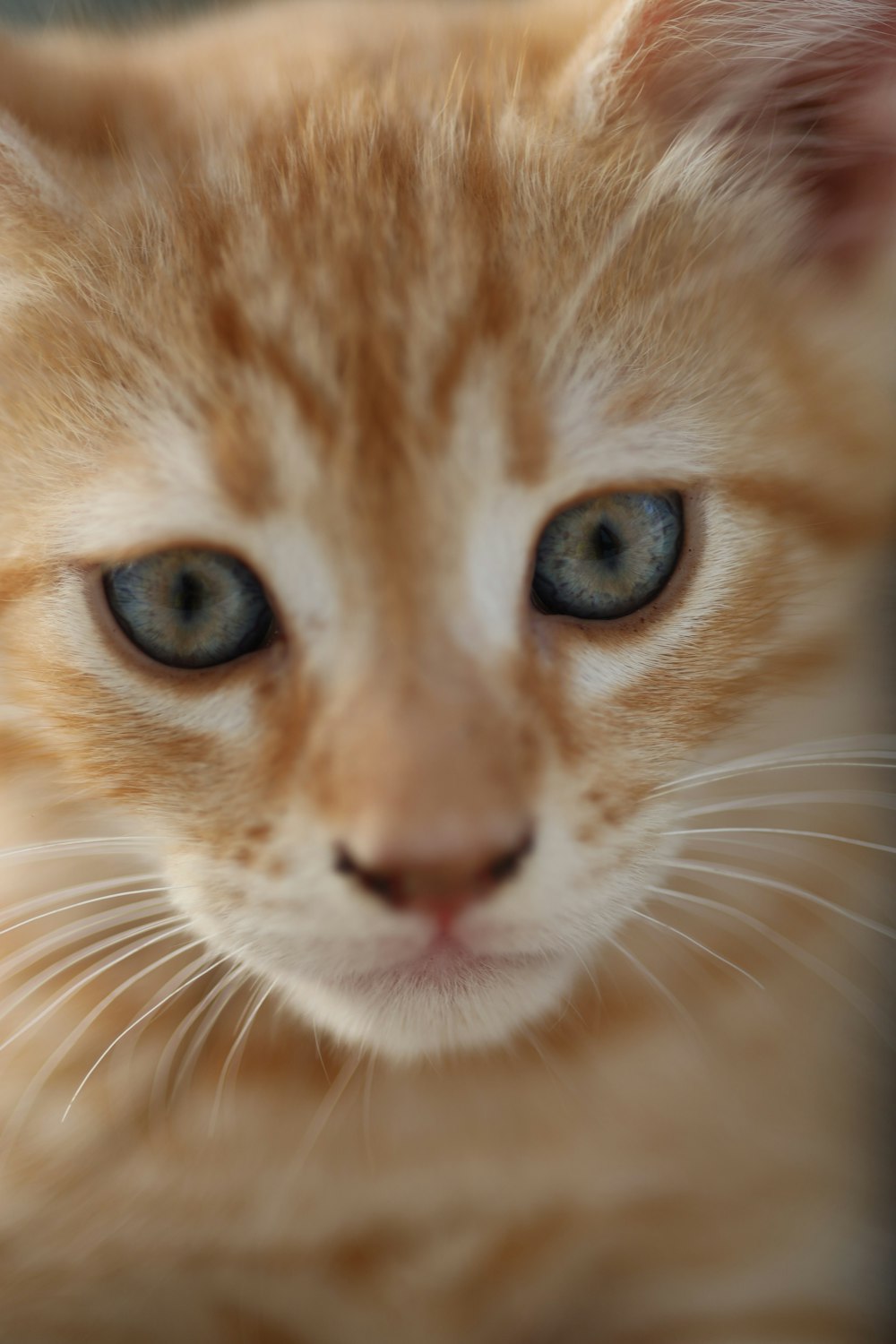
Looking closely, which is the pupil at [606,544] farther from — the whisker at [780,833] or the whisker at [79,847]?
the whisker at [79,847]

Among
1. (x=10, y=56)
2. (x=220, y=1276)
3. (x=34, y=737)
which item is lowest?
(x=220, y=1276)

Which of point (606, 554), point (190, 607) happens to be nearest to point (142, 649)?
point (190, 607)

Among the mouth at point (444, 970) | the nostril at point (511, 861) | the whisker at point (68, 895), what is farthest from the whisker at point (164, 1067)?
the nostril at point (511, 861)

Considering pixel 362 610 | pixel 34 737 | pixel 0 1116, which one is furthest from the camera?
pixel 0 1116

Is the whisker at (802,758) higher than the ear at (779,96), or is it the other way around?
the ear at (779,96)

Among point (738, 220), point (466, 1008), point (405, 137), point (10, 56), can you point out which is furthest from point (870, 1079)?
point (10, 56)

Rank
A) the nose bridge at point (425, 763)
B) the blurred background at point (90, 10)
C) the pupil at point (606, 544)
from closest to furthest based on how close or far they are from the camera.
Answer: the nose bridge at point (425, 763) < the pupil at point (606, 544) < the blurred background at point (90, 10)

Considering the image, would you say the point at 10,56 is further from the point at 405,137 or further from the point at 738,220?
the point at 738,220

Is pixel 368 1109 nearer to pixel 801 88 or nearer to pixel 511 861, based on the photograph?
pixel 511 861
